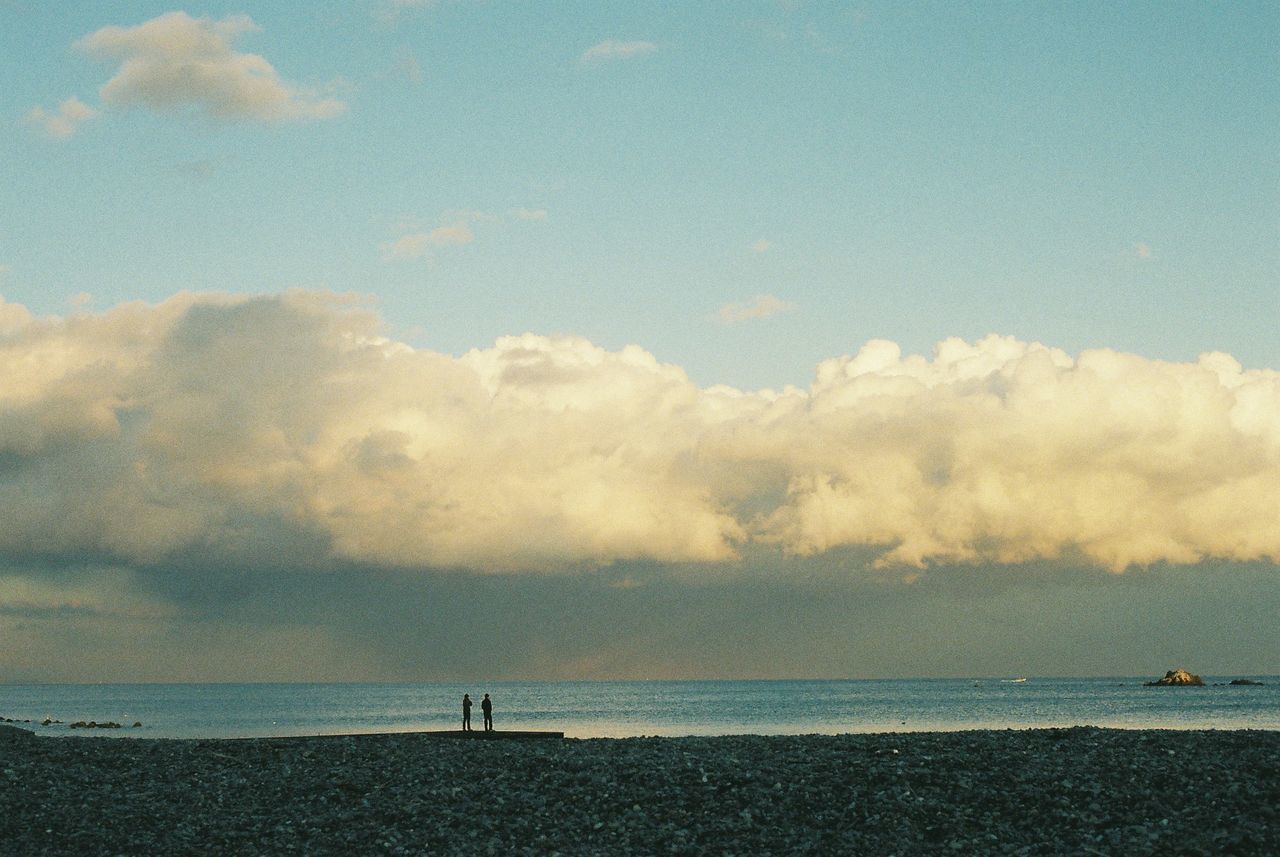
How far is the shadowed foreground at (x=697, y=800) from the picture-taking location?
86.8 feet

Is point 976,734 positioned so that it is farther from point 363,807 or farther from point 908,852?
point 363,807

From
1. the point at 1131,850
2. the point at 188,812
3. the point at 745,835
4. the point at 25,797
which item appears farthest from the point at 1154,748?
the point at 25,797

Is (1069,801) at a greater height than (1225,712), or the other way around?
(1069,801)

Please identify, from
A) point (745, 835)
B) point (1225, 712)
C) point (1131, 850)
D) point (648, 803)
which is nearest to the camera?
point (1131, 850)

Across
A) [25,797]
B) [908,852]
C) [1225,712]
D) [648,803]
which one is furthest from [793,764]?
[1225,712]

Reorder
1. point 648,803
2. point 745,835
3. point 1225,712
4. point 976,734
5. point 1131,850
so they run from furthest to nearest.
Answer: point 1225,712
point 976,734
point 648,803
point 745,835
point 1131,850

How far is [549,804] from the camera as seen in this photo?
98.8 feet

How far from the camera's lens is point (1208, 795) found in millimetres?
27250

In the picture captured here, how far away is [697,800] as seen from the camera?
29.7m

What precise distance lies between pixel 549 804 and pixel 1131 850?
14.6 meters

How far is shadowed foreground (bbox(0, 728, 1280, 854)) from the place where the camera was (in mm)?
26453

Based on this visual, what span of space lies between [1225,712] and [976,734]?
354ft

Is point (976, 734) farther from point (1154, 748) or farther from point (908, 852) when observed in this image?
point (908, 852)

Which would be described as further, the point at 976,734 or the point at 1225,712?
the point at 1225,712
